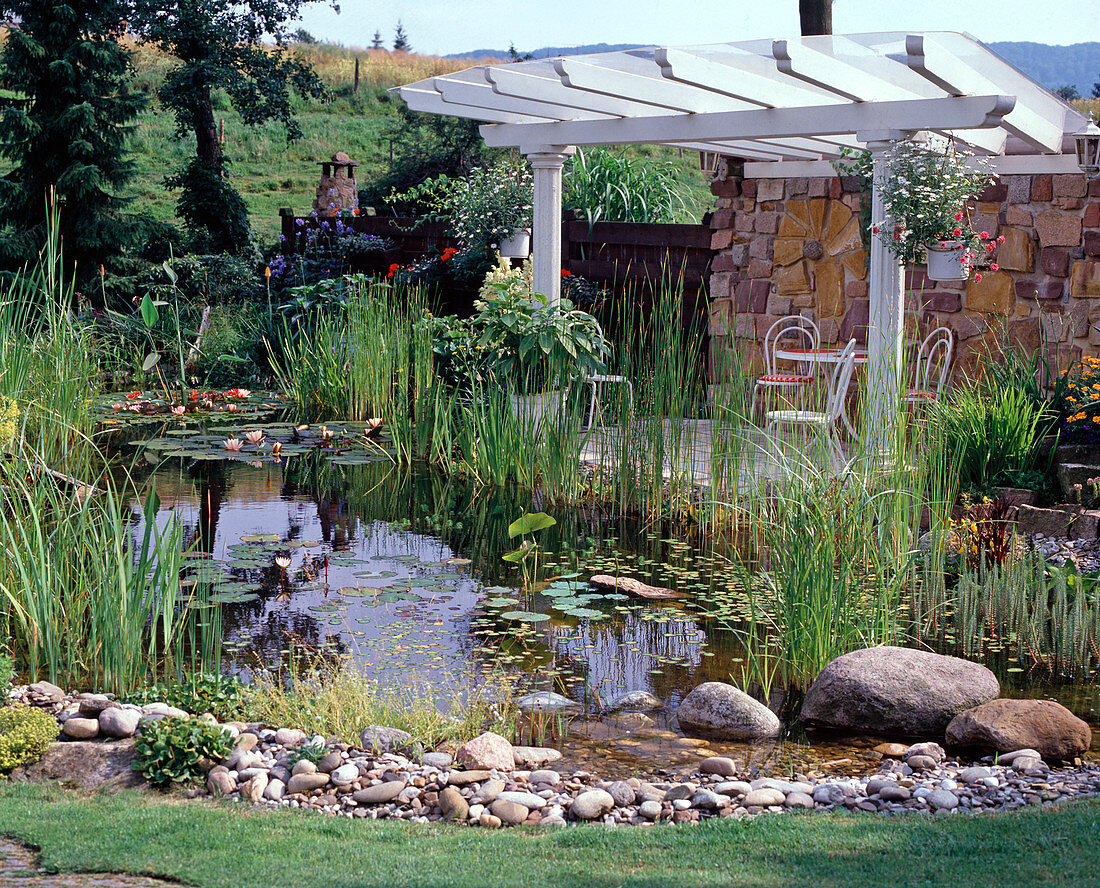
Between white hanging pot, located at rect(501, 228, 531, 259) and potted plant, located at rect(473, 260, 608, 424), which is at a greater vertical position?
white hanging pot, located at rect(501, 228, 531, 259)

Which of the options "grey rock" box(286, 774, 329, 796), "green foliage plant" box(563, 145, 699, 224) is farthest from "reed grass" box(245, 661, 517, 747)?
"green foliage plant" box(563, 145, 699, 224)

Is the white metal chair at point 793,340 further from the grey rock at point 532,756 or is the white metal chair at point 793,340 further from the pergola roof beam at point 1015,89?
the grey rock at point 532,756

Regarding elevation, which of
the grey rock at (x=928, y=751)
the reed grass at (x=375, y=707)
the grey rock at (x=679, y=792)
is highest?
the reed grass at (x=375, y=707)

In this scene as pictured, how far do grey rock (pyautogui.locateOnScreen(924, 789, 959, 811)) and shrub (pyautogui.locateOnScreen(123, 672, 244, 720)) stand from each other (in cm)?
190

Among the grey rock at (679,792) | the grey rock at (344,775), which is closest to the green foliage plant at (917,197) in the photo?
the grey rock at (679,792)

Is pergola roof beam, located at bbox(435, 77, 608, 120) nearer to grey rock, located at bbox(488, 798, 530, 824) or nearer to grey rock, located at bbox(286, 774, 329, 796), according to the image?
grey rock, located at bbox(286, 774, 329, 796)

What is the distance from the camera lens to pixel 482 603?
4.52 m

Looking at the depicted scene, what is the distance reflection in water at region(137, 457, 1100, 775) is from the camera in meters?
3.60

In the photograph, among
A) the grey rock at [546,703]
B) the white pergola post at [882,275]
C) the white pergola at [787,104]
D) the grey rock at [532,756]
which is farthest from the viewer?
the white pergola post at [882,275]

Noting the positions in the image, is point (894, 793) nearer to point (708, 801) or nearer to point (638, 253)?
point (708, 801)

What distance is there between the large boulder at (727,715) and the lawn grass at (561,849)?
0.68 meters

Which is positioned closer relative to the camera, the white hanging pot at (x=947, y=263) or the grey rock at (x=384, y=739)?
the grey rock at (x=384, y=739)

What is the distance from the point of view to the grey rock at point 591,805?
2.75 m

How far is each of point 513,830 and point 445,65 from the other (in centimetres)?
3173
